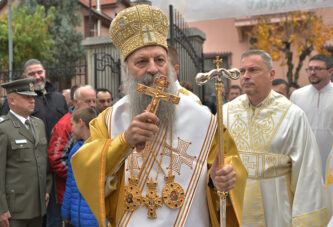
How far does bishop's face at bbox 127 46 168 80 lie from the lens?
2.31 meters

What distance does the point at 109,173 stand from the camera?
217 cm

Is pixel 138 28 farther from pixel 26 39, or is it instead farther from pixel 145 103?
pixel 26 39

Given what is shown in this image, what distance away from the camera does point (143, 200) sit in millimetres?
2223

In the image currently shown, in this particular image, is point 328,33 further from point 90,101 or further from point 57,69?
point 90,101

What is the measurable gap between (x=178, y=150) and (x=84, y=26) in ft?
102

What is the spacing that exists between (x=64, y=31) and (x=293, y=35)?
54.2 feet

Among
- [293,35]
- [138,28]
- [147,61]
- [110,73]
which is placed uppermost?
[293,35]

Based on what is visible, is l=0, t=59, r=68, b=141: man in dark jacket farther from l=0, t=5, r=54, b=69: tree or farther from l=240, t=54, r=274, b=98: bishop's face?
l=0, t=5, r=54, b=69: tree

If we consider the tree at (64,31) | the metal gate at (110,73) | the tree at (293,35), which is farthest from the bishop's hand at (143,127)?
the tree at (64,31)

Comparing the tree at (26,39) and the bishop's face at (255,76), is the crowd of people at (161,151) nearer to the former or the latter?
the bishop's face at (255,76)

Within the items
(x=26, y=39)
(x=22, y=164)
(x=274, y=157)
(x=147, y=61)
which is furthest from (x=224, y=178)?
(x=26, y=39)

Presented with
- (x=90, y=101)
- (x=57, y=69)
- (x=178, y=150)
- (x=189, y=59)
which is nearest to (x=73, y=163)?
(x=178, y=150)

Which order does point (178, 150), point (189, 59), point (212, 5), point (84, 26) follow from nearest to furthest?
point (178, 150), point (212, 5), point (189, 59), point (84, 26)

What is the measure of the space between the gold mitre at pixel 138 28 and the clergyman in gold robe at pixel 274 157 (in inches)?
60.9
